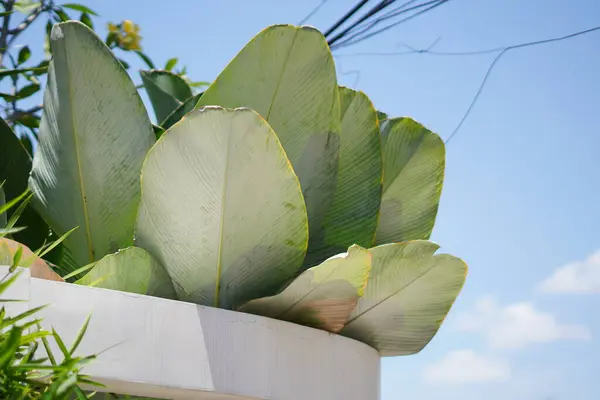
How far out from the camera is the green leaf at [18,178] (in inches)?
45.0

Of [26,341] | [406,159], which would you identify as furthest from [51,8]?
[26,341]

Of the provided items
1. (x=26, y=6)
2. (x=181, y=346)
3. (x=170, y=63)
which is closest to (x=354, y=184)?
(x=181, y=346)

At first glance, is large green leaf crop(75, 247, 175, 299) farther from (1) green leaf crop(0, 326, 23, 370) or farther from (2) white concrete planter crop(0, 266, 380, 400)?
(1) green leaf crop(0, 326, 23, 370)

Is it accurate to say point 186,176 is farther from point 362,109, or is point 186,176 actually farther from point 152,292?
point 362,109

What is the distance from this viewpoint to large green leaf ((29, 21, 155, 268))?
981 millimetres

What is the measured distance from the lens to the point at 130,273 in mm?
900

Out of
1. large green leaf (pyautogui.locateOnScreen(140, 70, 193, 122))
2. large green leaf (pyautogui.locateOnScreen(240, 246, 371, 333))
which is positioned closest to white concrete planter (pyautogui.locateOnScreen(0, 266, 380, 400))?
large green leaf (pyautogui.locateOnScreen(240, 246, 371, 333))

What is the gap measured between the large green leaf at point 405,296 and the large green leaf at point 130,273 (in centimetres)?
25

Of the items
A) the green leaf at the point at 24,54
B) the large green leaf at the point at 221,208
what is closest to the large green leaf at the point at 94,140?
the large green leaf at the point at 221,208

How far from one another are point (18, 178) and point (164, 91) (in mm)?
323

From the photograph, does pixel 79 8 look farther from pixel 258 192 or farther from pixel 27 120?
pixel 258 192

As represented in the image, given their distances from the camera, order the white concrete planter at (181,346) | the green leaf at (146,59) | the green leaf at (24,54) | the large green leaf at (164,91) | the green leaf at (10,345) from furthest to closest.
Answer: the green leaf at (146,59) < the green leaf at (24,54) < the large green leaf at (164,91) < the white concrete planter at (181,346) < the green leaf at (10,345)

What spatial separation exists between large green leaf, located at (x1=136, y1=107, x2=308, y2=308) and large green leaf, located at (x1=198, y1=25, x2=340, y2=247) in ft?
0.39

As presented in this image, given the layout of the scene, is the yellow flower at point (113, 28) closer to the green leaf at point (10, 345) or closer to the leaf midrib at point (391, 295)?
the leaf midrib at point (391, 295)
